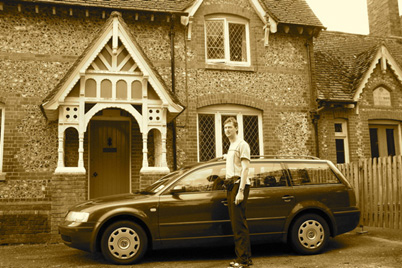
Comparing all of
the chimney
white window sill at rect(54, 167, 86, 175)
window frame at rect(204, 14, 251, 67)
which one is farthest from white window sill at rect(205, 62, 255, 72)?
the chimney

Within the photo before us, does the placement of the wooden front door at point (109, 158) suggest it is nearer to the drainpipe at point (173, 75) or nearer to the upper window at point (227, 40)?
the drainpipe at point (173, 75)

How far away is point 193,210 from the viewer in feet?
22.3

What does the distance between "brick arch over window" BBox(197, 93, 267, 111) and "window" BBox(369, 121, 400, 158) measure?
14.8 ft

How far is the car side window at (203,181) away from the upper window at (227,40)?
5.88 meters

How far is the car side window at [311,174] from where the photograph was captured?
7504 mm

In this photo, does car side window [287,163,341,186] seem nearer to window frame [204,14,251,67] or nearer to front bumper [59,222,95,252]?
front bumper [59,222,95,252]

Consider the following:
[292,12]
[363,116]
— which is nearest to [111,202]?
[292,12]

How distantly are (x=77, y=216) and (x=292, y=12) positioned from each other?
391 inches

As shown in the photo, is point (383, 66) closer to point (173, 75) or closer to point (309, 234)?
point (173, 75)

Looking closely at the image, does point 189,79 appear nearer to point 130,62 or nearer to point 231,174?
point 130,62

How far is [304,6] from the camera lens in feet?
45.3

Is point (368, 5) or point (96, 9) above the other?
point (368, 5)

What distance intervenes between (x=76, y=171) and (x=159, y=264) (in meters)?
3.74

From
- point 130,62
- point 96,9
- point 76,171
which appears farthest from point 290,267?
point 96,9
